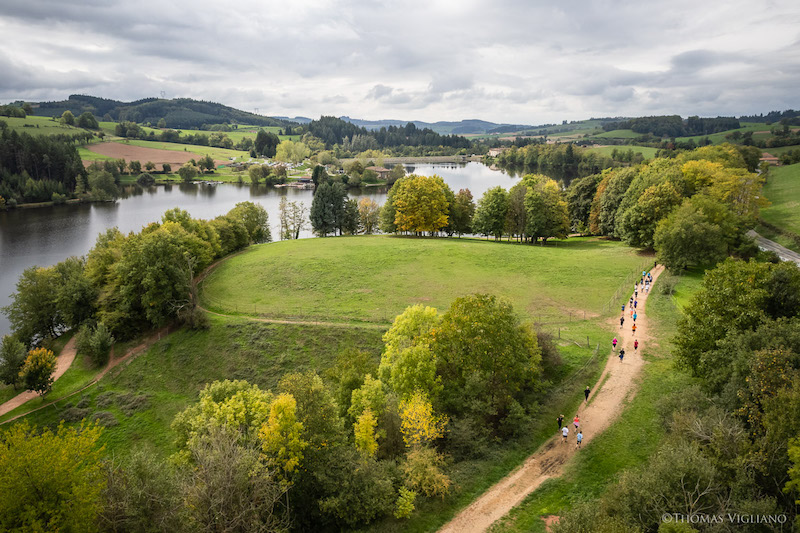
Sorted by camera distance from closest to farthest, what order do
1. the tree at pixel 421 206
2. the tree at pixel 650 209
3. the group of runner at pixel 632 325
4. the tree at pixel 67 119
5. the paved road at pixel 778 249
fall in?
the group of runner at pixel 632 325 < the tree at pixel 650 209 < the paved road at pixel 778 249 < the tree at pixel 421 206 < the tree at pixel 67 119

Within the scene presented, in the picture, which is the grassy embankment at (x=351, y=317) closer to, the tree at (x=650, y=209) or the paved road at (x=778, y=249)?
the tree at (x=650, y=209)

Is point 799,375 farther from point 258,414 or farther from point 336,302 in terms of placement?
point 336,302

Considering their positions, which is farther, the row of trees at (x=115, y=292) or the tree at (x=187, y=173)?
the tree at (x=187, y=173)

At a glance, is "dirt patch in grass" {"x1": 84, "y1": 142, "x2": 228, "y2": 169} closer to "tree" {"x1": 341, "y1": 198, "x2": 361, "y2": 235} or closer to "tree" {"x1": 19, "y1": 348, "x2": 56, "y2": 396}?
"tree" {"x1": 341, "y1": 198, "x2": 361, "y2": 235}

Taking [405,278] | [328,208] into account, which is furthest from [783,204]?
[328,208]

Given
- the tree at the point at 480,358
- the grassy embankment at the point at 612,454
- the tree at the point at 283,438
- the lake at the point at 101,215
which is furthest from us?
the lake at the point at 101,215

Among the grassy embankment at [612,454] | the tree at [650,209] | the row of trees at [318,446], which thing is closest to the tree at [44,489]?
the row of trees at [318,446]

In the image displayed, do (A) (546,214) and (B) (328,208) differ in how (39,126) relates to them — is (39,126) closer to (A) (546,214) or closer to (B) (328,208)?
(B) (328,208)
